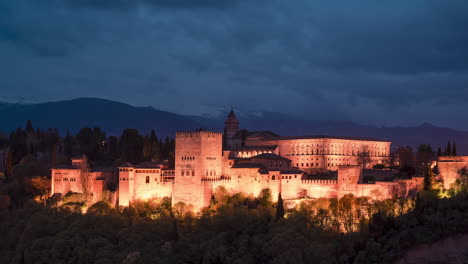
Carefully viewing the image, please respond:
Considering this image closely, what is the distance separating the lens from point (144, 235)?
143 ft

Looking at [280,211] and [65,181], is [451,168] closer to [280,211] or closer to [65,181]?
[280,211]

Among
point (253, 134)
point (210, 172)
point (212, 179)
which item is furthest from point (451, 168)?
point (253, 134)

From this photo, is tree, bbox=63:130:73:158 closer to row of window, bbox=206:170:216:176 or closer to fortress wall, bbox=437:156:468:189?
row of window, bbox=206:170:216:176

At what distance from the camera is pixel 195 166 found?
159 ft

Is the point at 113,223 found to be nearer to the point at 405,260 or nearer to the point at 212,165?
the point at 212,165

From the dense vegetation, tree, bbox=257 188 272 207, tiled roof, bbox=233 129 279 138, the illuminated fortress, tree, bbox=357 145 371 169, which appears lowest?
the dense vegetation

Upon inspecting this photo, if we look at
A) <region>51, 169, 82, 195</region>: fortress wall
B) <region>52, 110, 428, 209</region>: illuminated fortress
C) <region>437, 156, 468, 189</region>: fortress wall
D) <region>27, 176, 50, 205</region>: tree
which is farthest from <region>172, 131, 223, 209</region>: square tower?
<region>437, 156, 468, 189</region>: fortress wall

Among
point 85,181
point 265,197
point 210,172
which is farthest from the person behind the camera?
point 85,181

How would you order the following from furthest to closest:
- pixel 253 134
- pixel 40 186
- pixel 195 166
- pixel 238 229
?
pixel 253 134 → pixel 40 186 → pixel 195 166 → pixel 238 229

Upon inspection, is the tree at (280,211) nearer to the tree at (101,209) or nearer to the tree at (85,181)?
the tree at (101,209)

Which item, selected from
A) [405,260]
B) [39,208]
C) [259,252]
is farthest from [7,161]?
[405,260]

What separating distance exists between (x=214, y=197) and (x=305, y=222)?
36.6ft

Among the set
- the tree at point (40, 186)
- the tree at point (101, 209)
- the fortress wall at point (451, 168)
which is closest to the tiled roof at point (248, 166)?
the tree at point (101, 209)

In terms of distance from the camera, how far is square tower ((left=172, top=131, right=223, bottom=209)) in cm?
4781
